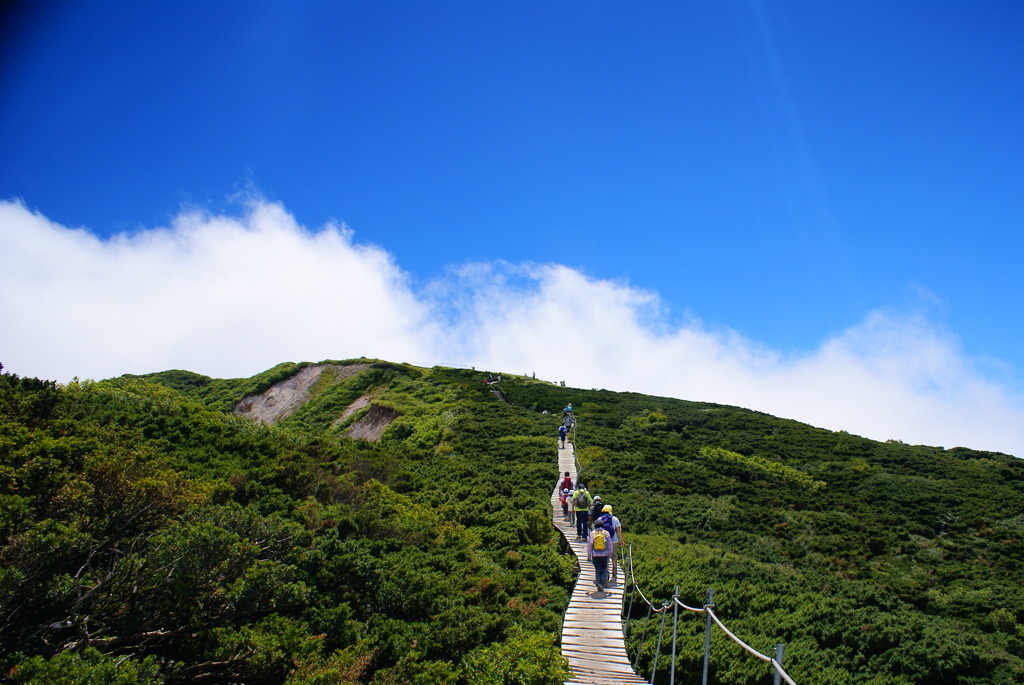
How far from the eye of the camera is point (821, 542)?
758 inches

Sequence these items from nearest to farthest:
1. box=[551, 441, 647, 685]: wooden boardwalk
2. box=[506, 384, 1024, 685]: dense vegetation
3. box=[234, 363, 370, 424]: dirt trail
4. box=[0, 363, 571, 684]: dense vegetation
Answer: box=[0, 363, 571, 684]: dense vegetation → box=[551, 441, 647, 685]: wooden boardwalk → box=[506, 384, 1024, 685]: dense vegetation → box=[234, 363, 370, 424]: dirt trail

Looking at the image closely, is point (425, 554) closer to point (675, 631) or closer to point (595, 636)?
point (595, 636)

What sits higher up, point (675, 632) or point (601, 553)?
point (601, 553)

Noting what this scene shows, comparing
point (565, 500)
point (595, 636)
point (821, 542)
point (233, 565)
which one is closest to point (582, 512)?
point (565, 500)

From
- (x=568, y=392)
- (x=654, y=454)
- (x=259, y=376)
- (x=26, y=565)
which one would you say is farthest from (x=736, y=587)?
(x=259, y=376)

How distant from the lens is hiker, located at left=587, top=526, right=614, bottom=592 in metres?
11.8

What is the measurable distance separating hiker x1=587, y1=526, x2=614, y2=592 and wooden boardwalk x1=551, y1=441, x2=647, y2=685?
0.22 m

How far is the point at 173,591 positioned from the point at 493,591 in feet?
20.6

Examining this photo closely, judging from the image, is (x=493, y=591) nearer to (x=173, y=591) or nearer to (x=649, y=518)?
(x=173, y=591)

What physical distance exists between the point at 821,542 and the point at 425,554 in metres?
14.2

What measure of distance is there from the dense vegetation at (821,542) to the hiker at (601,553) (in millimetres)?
1125

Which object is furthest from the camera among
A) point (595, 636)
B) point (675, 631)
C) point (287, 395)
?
point (287, 395)

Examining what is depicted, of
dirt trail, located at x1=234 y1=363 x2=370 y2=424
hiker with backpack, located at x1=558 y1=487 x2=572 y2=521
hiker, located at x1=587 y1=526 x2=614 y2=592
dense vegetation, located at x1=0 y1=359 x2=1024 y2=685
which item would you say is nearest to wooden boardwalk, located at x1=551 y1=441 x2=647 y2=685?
hiker, located at x1=587 y1=526 x2=614 y2=592

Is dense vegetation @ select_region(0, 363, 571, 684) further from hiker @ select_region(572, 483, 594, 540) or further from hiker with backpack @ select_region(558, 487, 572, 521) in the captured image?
hiker @ select_region(572, 483, 594, 540)
